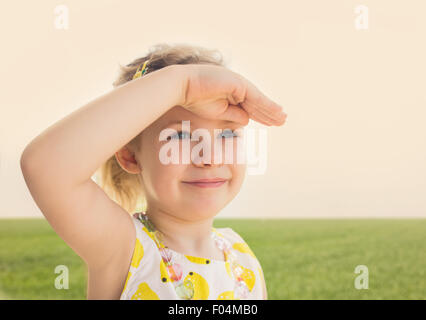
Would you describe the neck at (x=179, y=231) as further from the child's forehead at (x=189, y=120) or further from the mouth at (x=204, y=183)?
the child's forehead at (x=189, y=120)

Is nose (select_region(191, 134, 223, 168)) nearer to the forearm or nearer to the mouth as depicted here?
the mouth

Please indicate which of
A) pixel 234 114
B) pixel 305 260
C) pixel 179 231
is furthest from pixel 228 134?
pixel 305 260

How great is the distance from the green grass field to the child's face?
268 centimetres

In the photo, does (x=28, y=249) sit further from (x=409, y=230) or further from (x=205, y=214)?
(x=409, y=230)

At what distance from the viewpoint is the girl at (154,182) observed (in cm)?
89

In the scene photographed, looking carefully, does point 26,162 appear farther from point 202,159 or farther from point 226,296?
point 226,296

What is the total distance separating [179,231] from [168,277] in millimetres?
156

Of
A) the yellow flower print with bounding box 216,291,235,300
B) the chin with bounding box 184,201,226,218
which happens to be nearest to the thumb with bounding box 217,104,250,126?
the chin with bounding box 184,201,226,218

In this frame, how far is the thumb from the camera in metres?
1.12

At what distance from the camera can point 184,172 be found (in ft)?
3.82

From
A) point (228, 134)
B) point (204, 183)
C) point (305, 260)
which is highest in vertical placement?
point (228, 134)

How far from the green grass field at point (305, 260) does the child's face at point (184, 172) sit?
268 centimetres
